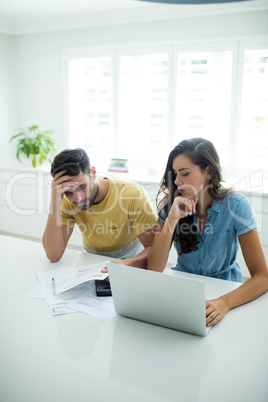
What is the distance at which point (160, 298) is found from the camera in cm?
108

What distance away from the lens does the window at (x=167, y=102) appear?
125 inches

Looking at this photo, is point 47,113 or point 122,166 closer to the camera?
point 122,166

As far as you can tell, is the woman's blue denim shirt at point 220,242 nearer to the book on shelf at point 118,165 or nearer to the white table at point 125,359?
the white table at point 125,359

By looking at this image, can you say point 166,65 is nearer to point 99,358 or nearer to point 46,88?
point 46,88

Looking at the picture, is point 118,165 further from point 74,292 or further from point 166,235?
point 74,292

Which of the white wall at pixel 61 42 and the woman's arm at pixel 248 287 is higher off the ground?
the white wall at pixel 61 42

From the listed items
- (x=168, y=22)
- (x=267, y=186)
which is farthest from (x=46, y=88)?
(x=267, y=186)

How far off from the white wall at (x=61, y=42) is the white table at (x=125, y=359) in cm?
262

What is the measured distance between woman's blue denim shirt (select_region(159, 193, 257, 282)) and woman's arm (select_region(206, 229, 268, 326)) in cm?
9

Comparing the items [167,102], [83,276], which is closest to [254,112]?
[167,102]

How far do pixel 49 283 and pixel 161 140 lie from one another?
8.15ft

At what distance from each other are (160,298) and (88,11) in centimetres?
327

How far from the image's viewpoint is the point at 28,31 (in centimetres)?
401

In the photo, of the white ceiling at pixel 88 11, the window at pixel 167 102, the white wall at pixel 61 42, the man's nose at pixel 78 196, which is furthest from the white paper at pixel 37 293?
the white wall at pixel 61 42
